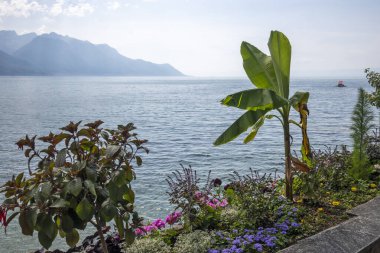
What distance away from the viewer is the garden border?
14.3 feet

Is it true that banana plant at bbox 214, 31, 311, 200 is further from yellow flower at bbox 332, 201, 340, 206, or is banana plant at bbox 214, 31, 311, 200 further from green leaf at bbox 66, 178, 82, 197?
green leaf at bbox 66, 178, 82, 197

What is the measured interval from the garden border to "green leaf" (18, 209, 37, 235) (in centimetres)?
275

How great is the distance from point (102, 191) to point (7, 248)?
623cm

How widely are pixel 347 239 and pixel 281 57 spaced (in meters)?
3.42

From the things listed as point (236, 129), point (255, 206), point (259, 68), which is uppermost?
point (259, 68)

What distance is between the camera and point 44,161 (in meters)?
3.41

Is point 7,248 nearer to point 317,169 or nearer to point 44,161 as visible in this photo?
point 44,161

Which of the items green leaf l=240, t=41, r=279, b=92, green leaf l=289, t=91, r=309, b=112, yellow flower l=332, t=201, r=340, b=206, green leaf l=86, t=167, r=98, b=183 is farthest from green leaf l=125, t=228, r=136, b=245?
green leaf l=240, t=41, r=279, b=92

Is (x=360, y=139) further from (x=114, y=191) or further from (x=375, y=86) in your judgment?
(x=114, y=191)

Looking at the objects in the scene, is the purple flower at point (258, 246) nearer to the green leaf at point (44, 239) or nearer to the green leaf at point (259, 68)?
the green leaf at point (44, 239)

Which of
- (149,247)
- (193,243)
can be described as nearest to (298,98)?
(193,243)

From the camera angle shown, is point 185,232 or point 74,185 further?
point 185,232

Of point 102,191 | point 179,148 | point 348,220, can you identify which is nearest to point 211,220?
point 348,220

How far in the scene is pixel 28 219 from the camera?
9.52ft
